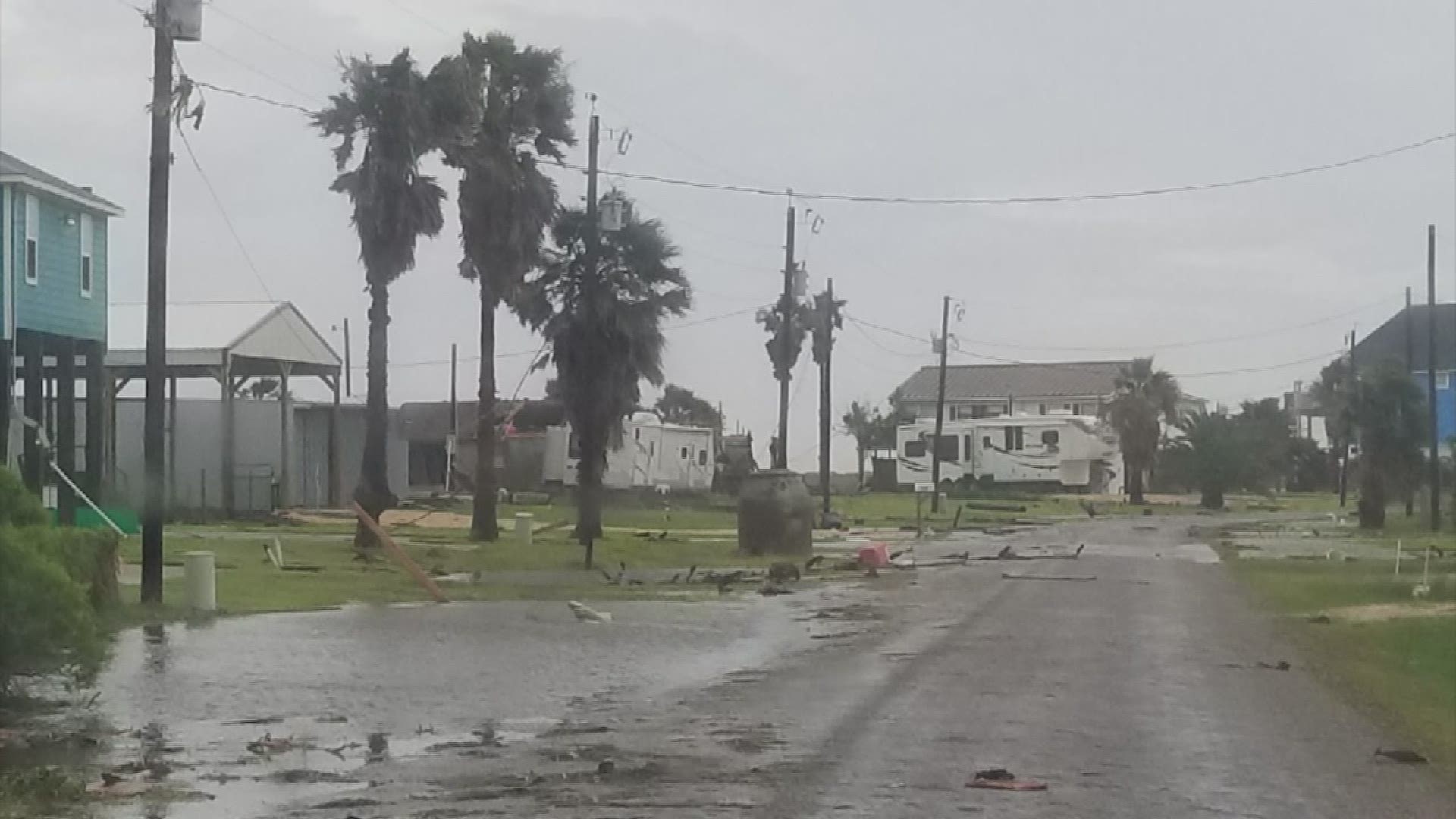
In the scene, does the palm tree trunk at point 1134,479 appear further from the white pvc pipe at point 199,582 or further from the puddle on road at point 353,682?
the white pvc pipe at point 199,582

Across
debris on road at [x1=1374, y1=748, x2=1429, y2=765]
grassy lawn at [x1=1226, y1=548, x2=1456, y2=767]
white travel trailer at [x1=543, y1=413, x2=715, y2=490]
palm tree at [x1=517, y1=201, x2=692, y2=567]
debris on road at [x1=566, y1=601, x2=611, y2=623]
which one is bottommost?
grassy lawn at [x1=1226, y1=548, x2=1456, y2=767]

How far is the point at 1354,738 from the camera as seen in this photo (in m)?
14.1

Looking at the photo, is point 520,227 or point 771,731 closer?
point 771,731

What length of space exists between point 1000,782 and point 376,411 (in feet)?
97.2

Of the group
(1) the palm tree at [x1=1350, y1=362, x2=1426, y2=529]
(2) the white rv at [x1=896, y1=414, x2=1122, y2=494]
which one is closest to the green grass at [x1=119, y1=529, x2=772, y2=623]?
(1) the palm tree at [x1=1350, y1=362, x2=1426, y2=529]

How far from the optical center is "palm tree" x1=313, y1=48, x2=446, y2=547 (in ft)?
125

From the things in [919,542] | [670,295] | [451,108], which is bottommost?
[919,542]

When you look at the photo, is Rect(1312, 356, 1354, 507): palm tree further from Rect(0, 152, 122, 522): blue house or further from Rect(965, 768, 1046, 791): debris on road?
Rect(965, 768, 1046, 791): debris on road

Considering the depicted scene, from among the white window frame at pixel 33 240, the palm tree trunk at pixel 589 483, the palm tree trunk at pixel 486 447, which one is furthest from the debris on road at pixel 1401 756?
the palm tree trunk at pixel 486 447

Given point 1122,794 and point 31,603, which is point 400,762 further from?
point 1122,794

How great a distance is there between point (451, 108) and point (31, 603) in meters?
26.5

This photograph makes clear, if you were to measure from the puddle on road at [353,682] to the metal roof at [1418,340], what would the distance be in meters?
71.2

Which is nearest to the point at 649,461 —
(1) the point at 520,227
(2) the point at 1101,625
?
(1) the point at 520,227

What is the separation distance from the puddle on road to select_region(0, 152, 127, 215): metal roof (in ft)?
42.2
